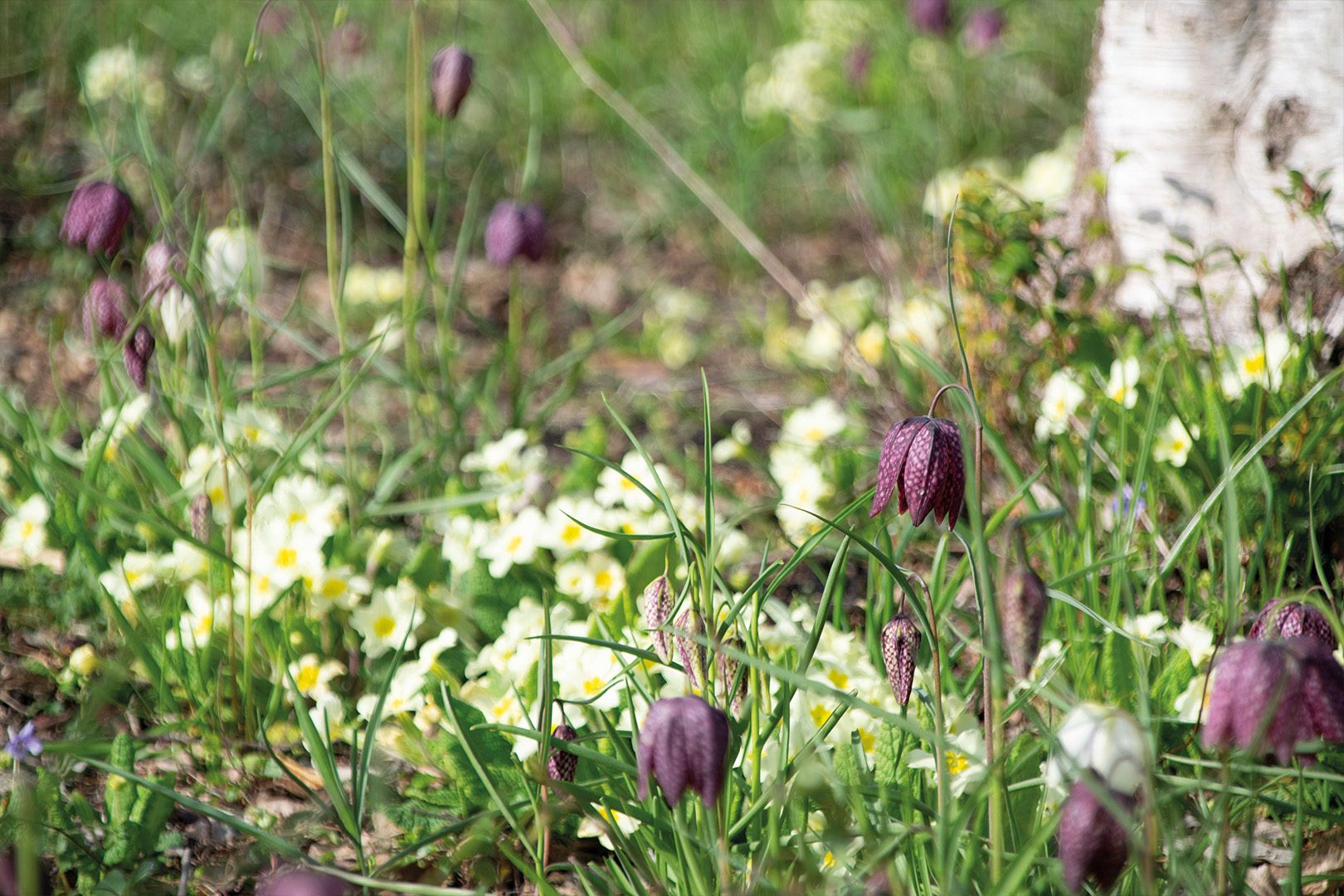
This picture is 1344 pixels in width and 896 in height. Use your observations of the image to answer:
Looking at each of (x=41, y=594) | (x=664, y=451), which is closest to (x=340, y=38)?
(x=664, y=451)

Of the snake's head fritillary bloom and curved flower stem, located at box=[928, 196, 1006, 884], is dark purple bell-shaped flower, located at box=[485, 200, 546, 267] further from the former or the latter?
the snake's head fritillary bloom

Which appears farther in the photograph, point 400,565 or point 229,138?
point 229,138

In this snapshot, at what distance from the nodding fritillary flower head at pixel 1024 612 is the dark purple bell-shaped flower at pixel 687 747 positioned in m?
0.31

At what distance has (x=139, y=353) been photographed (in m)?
1.43

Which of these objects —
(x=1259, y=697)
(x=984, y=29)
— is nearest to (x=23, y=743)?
(x=1259, y=697)

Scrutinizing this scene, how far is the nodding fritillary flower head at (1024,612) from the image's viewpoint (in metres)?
1.03

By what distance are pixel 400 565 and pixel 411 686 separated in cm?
43

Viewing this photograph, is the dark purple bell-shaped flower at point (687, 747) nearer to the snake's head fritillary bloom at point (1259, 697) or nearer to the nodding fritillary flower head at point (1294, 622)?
the snake's head fritillary bloom at point (1259, 697)

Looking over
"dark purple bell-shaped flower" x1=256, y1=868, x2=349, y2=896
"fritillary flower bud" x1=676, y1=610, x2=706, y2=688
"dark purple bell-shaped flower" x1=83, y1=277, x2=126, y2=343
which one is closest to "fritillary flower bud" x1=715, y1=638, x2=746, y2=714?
"fritillary flower bud" x1=676, y1=610, x2=706, y2=688

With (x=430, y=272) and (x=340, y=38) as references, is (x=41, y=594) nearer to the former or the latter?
(x=430, y=272)

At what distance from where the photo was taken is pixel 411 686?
4.41ft

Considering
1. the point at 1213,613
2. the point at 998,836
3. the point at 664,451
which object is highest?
the point at 664,451

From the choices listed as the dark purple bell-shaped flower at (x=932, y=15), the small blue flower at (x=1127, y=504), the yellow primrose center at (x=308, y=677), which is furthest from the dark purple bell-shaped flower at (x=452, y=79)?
the dark purple bell-shaped flower at (x=932, y=15)

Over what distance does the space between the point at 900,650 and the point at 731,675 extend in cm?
20
